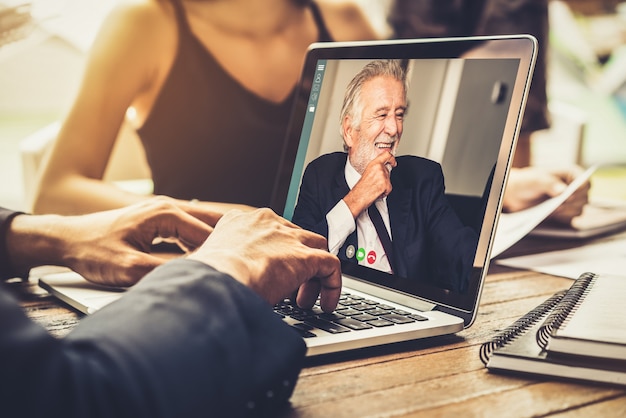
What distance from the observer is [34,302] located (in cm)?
87

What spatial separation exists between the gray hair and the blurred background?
2.76ft

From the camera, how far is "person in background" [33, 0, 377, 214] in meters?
1.52

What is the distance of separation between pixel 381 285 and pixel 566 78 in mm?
3212

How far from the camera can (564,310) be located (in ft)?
2.26

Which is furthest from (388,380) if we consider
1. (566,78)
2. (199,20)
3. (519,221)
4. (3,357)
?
(566,78)

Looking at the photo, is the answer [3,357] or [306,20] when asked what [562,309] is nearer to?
[3,357]

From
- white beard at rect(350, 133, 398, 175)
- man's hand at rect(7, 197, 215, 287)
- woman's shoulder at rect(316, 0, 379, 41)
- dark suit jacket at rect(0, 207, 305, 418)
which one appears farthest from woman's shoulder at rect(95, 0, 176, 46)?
dark suit jacket at rect(0, 207, 305, 418)

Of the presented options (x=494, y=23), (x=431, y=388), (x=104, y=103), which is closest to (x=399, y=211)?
(x=431, y=388)

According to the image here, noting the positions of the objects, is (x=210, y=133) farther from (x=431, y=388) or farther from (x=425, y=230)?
(x=431, y=388)

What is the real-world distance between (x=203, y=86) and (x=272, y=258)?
1185 millimetres

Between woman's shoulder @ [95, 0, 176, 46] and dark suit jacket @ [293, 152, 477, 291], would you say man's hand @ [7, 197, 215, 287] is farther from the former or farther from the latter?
woman's shoulder @ [95, 0, 176, 46]

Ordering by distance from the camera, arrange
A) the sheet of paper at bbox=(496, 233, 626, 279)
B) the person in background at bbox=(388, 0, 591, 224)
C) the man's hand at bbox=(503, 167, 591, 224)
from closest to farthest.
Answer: the sheet of paper at bbox=(496, 233, 626, 279) < the man's hand at bbox=(503, 167, 591, 224) < the person in background at bbox=(388, 0, 591, 224)

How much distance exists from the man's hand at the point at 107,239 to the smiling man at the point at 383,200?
0.58 ft

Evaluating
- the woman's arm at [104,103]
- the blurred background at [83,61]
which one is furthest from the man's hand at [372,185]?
the blurred background at [83,61]
